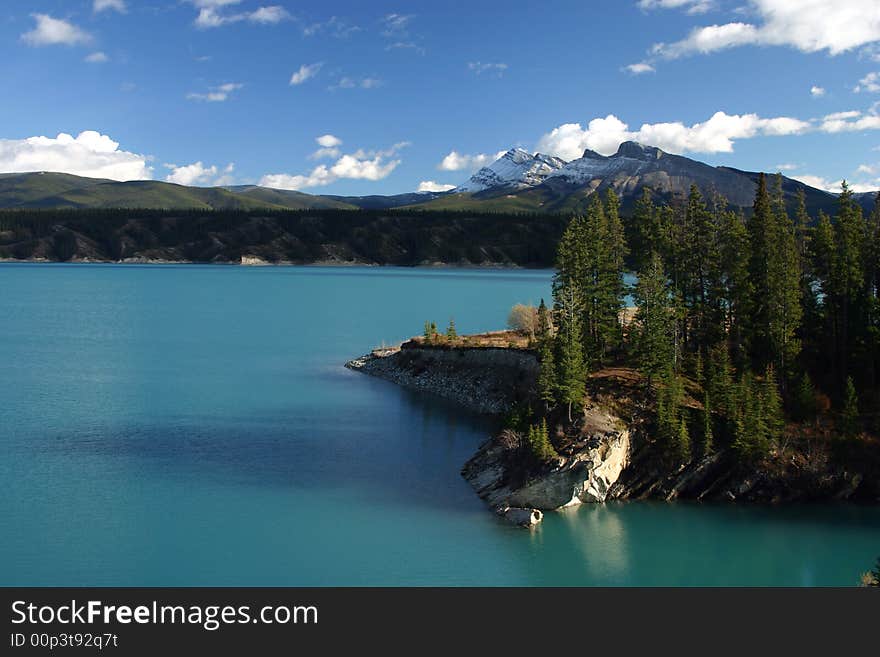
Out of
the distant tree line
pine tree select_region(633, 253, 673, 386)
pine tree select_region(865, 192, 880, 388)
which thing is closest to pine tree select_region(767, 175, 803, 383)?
the distant tree line

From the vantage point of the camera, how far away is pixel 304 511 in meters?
42.5

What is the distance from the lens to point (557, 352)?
5525cm

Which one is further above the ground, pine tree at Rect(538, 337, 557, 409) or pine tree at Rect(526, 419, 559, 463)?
pine tree at Rect(538, 337, 557, 409)

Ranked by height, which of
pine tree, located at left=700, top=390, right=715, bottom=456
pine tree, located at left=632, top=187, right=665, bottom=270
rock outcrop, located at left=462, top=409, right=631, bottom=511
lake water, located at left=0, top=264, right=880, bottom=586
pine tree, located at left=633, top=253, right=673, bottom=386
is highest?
pine tree, located at left=632, top=187, right=665, bottom=270

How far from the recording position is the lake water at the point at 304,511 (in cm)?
3597

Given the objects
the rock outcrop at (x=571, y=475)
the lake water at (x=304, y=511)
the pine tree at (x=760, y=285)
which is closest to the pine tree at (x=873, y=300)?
the pine tree at (x=760, y=285)

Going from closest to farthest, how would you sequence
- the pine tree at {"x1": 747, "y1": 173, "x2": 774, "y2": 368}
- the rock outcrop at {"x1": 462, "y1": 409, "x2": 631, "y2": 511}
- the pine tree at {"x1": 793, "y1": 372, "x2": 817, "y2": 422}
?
A: the rock outcrop at {"x1": 462, "y1": 409, "x2": 631, "y2": 511}
the pine tree at {"x1": 793, "y1": 372, "x2": 817, "y2": 422}
the pine tree at {"x1": 747, "y1": 173, "x2": 774, "y2": 368}

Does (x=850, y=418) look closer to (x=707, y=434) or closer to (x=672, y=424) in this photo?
(x=707, y=434)

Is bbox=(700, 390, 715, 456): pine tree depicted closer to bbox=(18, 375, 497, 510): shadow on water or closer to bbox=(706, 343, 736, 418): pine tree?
bbox=(706, 343, 736, 418): pine tree

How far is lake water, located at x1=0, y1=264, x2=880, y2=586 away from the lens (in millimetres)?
35969

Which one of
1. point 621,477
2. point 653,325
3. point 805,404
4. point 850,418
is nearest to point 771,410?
point 805,404
